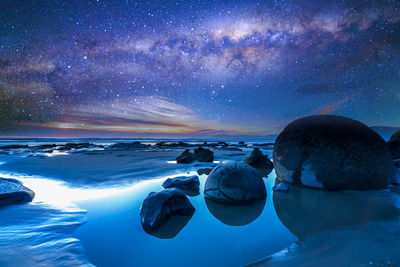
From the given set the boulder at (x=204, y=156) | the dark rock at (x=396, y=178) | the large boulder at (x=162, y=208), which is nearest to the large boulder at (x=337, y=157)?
the dark rock at (x=396, y=178)

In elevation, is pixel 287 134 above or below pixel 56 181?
above

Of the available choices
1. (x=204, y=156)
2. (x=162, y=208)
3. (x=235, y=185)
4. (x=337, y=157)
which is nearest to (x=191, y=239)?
(x=162, y=208)

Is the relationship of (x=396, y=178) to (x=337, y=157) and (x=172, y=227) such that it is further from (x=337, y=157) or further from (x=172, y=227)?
(x=172, y=227)

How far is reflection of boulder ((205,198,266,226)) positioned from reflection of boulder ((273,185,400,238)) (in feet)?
0.89

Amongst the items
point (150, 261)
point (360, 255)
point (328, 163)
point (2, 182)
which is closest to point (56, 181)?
point (2, 182)

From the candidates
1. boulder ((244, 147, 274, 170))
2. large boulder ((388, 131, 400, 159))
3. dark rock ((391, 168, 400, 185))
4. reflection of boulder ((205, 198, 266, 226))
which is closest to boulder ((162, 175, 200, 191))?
reflection of boulder ((205, 198, 266, 226))

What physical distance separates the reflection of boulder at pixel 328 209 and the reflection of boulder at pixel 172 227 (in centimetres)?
114

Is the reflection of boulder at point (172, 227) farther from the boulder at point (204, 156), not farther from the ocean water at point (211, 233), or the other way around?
the boulder at point (204, 156)

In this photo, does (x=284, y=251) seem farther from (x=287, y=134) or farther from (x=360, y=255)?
(x=287, y=134)

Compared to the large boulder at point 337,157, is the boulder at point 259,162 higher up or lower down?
lower down

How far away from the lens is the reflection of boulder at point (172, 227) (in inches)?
71.1

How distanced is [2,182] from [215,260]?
12.1ft

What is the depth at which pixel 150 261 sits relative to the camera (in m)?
1.42

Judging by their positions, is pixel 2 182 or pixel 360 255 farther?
pixel 2 182
